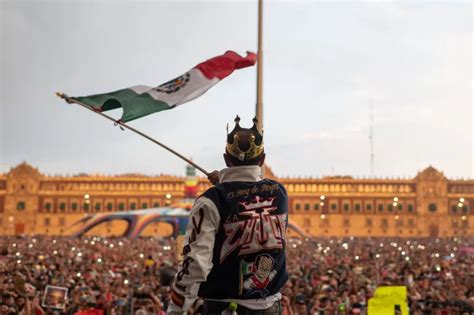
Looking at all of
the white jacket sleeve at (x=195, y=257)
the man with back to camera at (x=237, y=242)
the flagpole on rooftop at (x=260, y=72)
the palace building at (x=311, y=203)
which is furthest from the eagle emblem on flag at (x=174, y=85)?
the palace building at (x=311, y=203)

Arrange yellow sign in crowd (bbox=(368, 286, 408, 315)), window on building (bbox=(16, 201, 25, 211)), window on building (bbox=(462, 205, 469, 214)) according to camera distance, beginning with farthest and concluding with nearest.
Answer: window on building (bbox=(16, 201, 25, 211)), window on building (bbox=(462, 205, 469, 214)), yellow sign in crowd (bbox=(368, 286, 408, 315))

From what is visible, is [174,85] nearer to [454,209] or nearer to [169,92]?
[169,92]

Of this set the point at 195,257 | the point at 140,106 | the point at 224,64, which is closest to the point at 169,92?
the point at 140,106

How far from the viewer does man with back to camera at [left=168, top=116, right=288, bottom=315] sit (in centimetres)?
335

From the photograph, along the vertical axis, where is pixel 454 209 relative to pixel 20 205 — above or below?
above

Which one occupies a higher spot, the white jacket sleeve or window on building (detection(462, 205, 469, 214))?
window on building (detection(462, 205, 469, 214))

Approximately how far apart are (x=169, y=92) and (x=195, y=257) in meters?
3.86

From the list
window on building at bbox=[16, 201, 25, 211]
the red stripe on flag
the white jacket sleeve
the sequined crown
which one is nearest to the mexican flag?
the red stripe on flag

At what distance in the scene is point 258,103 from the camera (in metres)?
7.80

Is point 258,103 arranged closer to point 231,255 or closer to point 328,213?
point 231,255

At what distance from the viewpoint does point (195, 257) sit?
3303 mm

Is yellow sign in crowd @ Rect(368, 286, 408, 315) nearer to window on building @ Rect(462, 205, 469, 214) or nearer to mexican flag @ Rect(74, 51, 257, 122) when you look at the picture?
mexican flag @ Rect(74, 51, 257, 122)

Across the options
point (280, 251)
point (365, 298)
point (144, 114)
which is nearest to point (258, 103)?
point (144, 114)

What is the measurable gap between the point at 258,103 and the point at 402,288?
4345 millimetres
